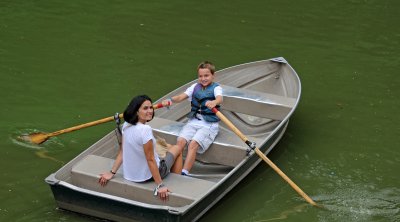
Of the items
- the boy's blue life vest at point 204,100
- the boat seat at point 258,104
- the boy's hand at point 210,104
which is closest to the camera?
the boy's hand at point 210,104

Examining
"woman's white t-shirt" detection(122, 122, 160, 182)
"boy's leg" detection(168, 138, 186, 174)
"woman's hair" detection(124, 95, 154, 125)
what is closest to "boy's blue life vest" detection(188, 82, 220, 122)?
"boy's leg" detection(168, 138, 186, 174)

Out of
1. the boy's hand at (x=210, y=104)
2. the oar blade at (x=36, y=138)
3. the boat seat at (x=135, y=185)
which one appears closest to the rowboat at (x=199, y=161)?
the boat seat at (x=135, y=185)

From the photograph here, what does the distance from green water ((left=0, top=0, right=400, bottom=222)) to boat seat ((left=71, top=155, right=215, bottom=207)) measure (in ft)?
1.42

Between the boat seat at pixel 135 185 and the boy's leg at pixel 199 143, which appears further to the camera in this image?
the boy's leg at pixel 199 143

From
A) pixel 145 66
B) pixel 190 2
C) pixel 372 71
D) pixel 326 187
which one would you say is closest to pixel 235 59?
pixel 145 66

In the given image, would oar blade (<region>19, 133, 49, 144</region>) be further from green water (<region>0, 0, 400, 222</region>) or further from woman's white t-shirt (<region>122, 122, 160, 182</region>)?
woman's white t-shirt (<region>122, 122, 160, 182</region>)

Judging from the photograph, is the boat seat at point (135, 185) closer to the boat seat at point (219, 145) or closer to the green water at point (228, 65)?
the green water at point (228, 65)

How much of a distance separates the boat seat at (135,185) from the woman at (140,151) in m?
0.06

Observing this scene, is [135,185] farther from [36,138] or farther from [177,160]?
[36,138]

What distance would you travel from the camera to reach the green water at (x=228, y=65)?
300 inches

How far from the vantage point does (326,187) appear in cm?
790

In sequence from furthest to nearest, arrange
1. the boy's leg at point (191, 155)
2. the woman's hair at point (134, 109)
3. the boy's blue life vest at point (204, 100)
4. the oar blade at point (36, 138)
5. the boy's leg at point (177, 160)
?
the oar blade at point (36, 138) < the boy's blue life vest at point (204, 100) < the boy's leg at point (191, 155) < the boy's leg at point (177, 160) < the woman's hair at point (134, 109)

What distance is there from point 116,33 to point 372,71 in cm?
499

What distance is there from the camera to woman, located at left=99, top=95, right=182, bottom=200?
20.9 ft
